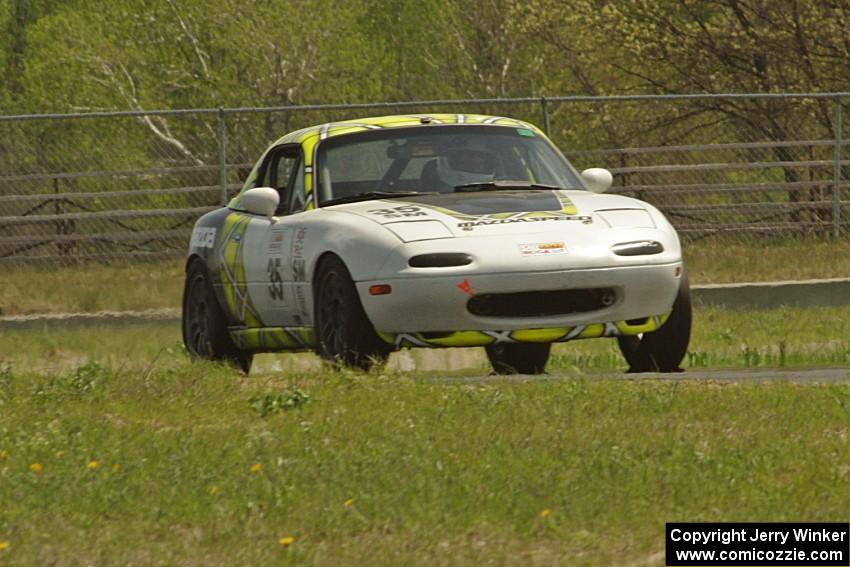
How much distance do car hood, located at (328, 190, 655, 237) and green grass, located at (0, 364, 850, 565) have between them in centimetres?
147

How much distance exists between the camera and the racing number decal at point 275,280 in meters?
11.2

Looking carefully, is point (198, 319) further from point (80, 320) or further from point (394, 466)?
point (394, 466)

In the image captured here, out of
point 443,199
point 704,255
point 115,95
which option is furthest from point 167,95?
point 443,199

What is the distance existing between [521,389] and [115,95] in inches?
1058

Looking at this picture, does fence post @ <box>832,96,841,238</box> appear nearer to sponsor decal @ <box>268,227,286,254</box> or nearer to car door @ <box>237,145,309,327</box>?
car door @ <box>237,145,309,327</box>

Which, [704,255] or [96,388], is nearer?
[96,388]

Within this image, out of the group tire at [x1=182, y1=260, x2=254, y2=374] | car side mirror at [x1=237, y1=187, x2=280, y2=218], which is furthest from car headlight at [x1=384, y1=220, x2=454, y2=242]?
tire at [x1=182, y1=260, x2=254, y2=374]

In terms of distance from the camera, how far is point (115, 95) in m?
34.7

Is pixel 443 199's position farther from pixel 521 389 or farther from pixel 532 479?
pixel 532 479

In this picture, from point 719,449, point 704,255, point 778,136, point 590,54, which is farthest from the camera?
point 590,54

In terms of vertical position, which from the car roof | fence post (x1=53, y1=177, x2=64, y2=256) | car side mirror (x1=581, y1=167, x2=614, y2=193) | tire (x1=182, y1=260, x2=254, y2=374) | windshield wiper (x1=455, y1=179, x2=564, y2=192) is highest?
the car roof

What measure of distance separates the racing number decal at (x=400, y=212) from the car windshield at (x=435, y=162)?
25.0 inches

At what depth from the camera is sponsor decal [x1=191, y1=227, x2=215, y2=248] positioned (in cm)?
1259

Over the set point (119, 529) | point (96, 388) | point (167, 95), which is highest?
point (119, 529)
